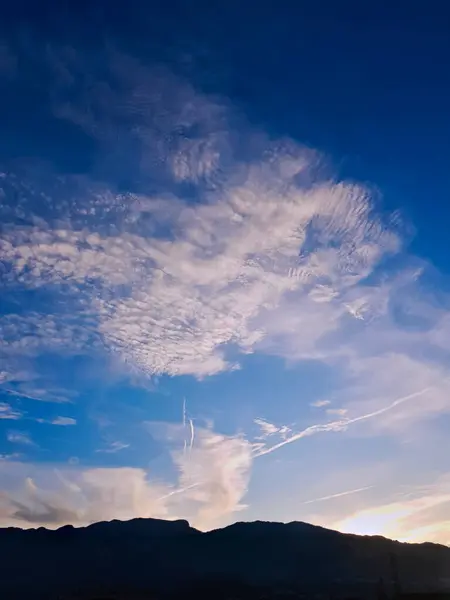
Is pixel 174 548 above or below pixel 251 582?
above

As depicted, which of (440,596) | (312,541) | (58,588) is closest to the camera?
(440,596)

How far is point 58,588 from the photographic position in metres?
160

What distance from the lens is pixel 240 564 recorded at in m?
183

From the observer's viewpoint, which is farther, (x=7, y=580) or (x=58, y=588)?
(x=7, y=580)

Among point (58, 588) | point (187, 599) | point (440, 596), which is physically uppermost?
point (58, 588)

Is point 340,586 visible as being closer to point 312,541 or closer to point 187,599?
point 187,599

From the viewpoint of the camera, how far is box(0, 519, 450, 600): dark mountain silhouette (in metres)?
159

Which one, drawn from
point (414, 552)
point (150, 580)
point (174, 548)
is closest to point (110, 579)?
point (150, 580)

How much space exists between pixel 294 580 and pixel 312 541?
24168 millimetres

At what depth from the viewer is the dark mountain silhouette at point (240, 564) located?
159 meters

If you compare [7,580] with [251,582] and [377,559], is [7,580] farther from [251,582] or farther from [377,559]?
[377,559]

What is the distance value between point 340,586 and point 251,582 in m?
37.1

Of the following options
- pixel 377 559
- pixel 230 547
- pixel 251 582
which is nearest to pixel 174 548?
pixel 230 547

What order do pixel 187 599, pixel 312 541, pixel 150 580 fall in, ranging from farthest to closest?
pixel 312 541
pixel 150 580
pixel 187 599
